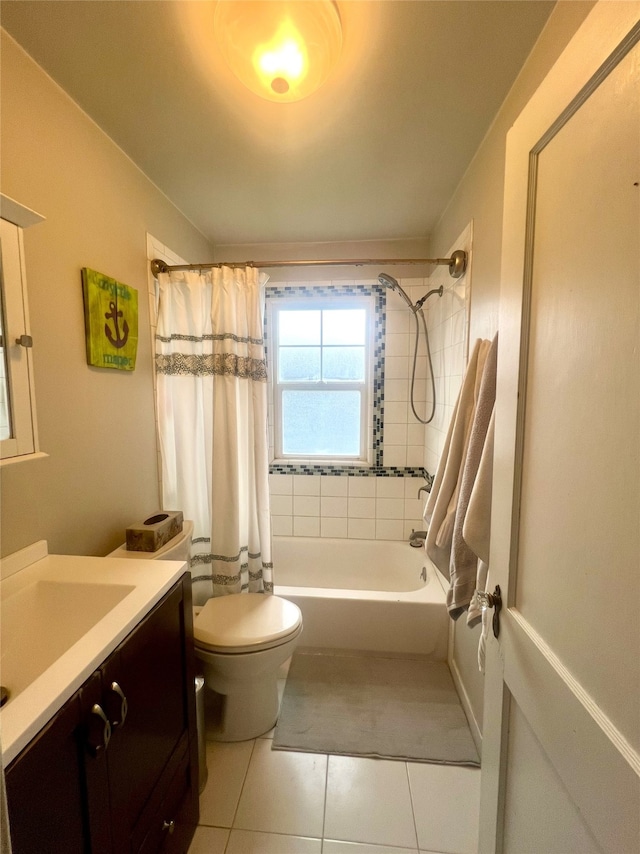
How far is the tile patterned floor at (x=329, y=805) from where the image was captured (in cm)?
116

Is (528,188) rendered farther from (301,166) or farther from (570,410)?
(301,166)

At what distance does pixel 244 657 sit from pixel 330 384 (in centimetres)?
179

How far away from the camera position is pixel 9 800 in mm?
520

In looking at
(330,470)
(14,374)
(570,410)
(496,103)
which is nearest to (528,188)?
(570,410)

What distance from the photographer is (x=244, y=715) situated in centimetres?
152

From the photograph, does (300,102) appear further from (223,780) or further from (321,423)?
(223,780)

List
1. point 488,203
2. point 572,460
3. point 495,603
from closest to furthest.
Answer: point 572,460
point 495,603
point 488,203

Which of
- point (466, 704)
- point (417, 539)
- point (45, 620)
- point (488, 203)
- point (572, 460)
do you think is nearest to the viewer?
point (572, 460)

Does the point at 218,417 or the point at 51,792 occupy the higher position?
the point at 218,417

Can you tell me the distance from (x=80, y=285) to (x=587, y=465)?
156 centimetres

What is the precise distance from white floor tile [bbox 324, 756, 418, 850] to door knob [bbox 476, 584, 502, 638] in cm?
93

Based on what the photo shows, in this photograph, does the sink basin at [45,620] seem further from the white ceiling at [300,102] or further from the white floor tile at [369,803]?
the white ceiling at [300,102]

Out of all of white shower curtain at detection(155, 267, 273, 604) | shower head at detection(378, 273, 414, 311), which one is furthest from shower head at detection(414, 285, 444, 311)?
white shower curtain at detection(155, 267, 273, 604)

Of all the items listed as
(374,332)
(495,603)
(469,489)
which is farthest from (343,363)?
(495,603)
